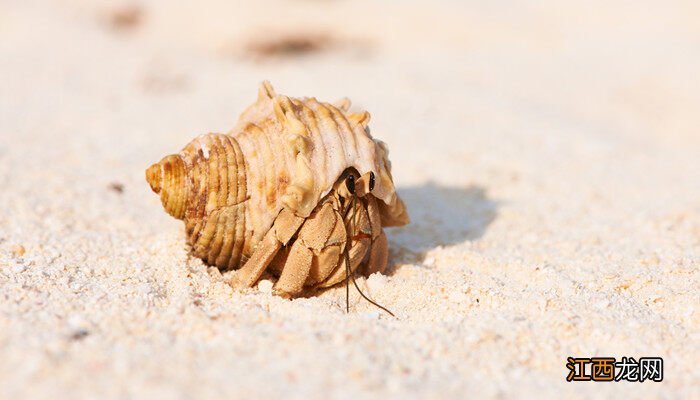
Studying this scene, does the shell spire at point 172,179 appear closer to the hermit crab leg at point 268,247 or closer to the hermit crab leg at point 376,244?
the hermit crab leg at point 268,247

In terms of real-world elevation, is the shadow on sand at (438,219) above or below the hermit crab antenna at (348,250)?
above

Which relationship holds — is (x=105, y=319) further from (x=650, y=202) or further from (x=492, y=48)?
(x=492, y=48)

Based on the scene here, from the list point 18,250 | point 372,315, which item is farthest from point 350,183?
point 18,250

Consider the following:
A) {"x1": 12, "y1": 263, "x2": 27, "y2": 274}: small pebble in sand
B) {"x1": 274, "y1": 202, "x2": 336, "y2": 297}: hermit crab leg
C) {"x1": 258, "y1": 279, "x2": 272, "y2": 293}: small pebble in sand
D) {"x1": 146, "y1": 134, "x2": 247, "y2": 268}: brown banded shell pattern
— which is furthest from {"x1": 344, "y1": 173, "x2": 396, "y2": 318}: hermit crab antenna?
{"x1": 12, "y1": 263, "x2": 27, "y2": 274}: small pebble in sand

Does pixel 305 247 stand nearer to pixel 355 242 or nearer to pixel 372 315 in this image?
pixel 355 242

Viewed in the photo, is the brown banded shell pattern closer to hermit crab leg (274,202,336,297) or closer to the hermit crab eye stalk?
hermit crab leg (274,202,336,297)

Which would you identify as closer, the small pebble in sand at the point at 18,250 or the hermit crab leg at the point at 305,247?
the hermit crab leg at the point at 305,247

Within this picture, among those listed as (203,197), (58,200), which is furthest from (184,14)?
(203,197)
